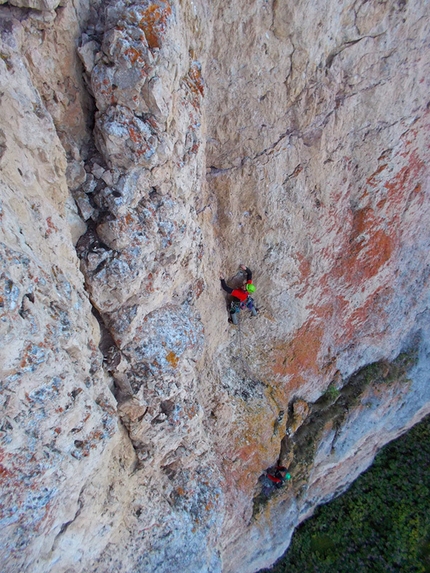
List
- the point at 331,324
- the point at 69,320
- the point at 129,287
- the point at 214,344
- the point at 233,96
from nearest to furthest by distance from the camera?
the point at 69,320 < the point at 129,287 < the point at 233,96 < the point at 214,344 < the point at 331,324

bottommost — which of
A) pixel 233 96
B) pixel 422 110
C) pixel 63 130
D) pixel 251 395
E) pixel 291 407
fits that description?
pixel 291 407

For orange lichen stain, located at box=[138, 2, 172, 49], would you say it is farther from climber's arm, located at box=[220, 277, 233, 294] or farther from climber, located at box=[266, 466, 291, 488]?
climber, located at box=[266, 466, 291, 488]

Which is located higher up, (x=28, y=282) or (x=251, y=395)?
(x=28, y=282)

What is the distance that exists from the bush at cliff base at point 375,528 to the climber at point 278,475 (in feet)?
10.7

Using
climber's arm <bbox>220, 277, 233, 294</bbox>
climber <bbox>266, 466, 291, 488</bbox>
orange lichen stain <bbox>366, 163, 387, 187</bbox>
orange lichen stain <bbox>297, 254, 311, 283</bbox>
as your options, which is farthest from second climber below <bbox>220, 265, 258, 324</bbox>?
climber <bbox>266, 466, 291, 488</bbox>

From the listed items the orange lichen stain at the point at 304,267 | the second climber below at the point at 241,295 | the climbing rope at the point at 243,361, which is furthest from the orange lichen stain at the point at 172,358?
the orange lichen stain at the point at 304,267

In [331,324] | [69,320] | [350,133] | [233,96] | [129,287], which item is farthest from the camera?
[331,324]

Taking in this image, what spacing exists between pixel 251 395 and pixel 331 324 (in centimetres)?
267

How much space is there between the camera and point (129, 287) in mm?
4770

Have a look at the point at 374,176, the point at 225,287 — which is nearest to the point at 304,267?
the point at 225,287

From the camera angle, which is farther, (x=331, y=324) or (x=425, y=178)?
(x=331, y=324)

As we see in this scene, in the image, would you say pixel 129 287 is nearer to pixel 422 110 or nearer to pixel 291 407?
pixel 291 407

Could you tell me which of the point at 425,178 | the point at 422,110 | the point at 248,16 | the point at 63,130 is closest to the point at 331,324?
the point at 425,178

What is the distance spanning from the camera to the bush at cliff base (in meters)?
10.2
